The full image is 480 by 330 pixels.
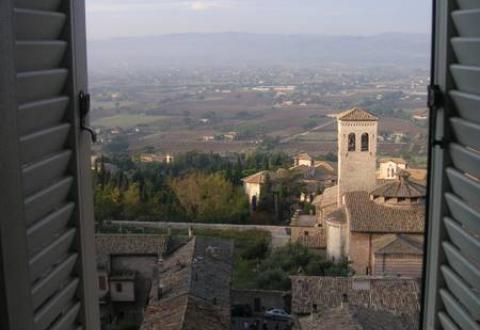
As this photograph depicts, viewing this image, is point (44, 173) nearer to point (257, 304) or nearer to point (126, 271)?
point (257, 304)

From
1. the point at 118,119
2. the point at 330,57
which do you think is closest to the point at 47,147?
the point at 118,119

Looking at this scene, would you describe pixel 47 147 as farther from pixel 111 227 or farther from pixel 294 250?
pixel 111 227

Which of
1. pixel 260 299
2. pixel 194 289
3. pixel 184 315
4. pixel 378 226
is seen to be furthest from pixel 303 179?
pixel 184 315

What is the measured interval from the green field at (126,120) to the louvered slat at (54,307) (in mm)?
39051

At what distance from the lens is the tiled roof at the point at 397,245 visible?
13.2m

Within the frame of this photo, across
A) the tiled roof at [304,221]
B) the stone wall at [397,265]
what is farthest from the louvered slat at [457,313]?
the tiled roof at [304,221]

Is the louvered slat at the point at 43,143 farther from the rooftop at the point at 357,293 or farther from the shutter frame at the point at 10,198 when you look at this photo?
the rooftop at the point at 357,293

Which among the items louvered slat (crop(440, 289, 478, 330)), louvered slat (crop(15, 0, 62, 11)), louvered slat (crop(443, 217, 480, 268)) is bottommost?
louvered slat (crop(440, 289, 478, 330))

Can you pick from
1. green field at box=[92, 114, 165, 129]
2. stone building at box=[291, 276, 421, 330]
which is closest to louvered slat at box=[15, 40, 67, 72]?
stone building at box=[291, 276, 421, 330]

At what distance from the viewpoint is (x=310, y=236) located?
1593 centimetres

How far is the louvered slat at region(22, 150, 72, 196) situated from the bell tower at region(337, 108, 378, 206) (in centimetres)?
1659

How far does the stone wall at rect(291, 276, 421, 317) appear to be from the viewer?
934 centimetres

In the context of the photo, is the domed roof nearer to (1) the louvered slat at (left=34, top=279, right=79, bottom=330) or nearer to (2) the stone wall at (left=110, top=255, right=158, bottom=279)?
(2) the stone wall at (left=110, top=255, right=158, bottom=279)

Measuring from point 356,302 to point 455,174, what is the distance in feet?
28.3
